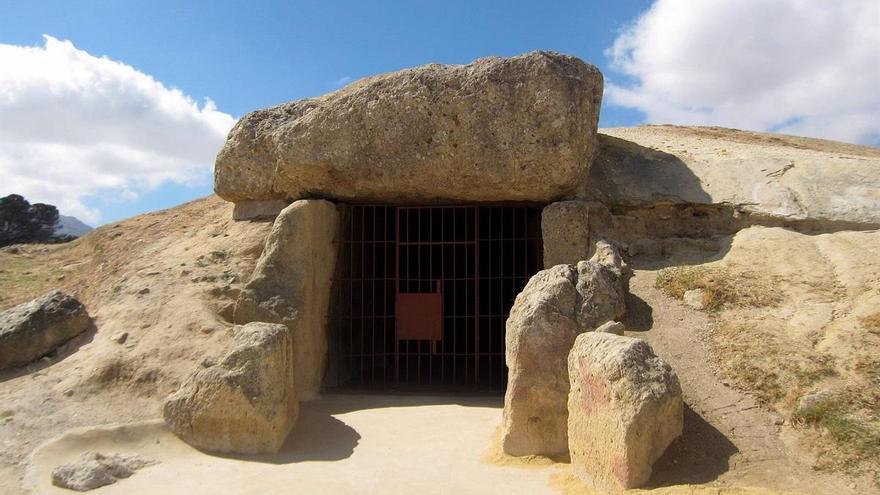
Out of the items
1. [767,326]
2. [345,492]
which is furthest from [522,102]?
[345,492]

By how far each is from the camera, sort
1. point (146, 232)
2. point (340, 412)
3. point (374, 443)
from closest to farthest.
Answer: point (374, 443)
point (340, 412)
point (146, 232)

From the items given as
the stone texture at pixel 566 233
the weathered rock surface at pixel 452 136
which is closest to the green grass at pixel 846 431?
the stone texture at pixel 566 233

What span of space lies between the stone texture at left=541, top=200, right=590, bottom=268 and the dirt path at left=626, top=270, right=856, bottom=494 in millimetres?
1780

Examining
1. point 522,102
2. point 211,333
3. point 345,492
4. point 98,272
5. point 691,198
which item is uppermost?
point 522,102

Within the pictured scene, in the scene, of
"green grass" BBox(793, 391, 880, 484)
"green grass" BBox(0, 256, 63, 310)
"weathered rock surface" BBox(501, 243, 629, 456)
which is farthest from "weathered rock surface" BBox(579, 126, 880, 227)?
"green grass" BBox(0, 256, 63, 310)

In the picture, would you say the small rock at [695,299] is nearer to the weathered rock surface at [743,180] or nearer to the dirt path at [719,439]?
the dirt path at [719,439]

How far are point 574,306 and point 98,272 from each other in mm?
6354

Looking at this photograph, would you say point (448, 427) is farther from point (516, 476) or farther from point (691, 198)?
point (691, 198)

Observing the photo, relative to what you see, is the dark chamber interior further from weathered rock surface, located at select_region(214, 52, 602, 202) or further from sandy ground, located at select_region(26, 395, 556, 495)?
sandy ground, located at select_region(26, 395, 556, 495)

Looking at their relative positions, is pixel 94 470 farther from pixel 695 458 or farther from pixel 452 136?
pixel 452 136

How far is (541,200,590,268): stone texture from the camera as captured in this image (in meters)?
7.82

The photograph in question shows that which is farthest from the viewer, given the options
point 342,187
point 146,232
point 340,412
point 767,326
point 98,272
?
point 146,232

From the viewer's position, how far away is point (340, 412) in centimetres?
734

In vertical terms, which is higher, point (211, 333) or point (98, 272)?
point (98, 272)
